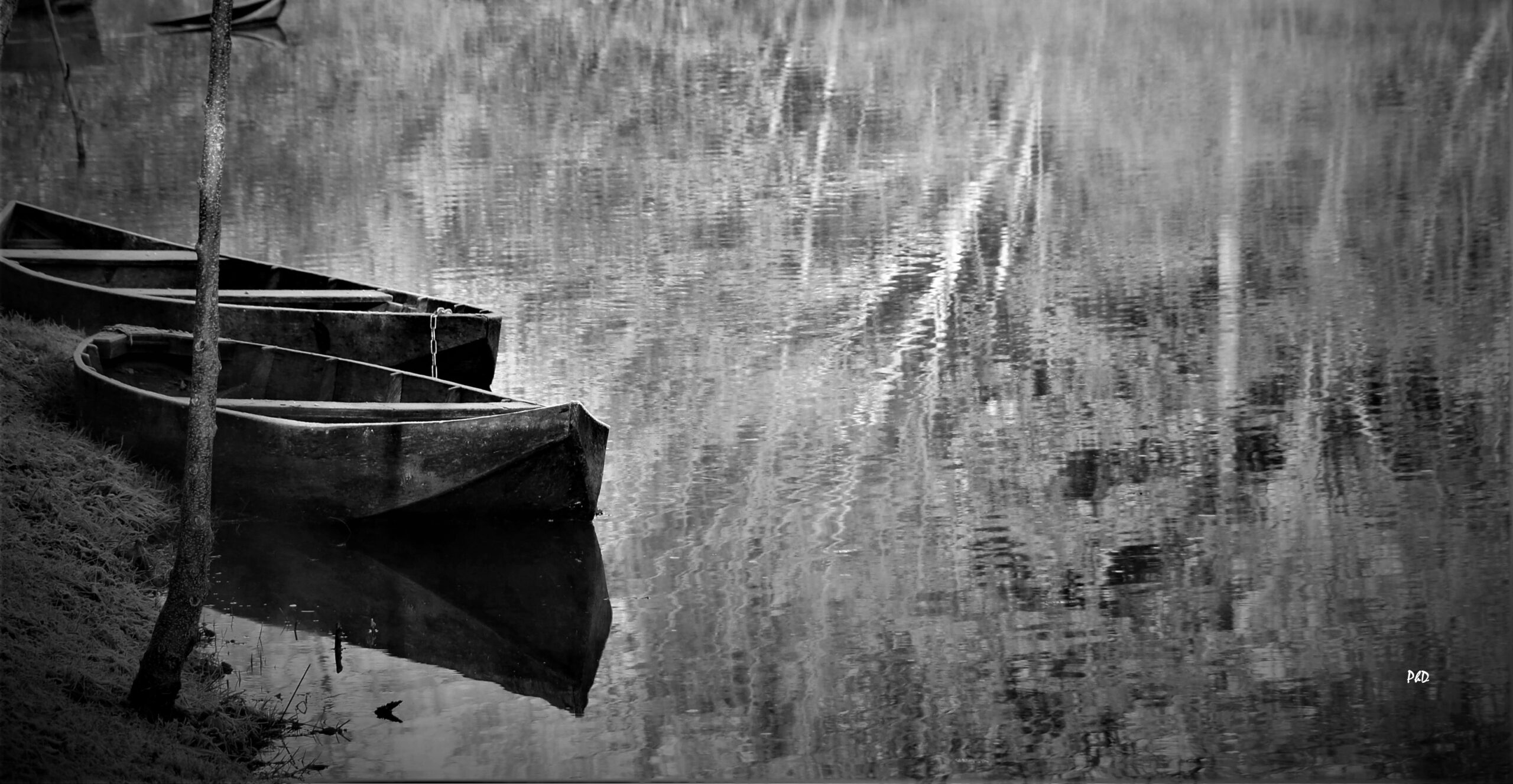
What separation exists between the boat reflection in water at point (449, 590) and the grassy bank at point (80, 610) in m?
0.54

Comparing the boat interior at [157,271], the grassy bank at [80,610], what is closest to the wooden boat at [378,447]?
the grassy bank at [80,610]

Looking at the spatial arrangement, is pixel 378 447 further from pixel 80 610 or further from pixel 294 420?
pixel 80 610

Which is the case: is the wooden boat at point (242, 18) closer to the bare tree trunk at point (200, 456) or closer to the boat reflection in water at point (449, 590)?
the boat reflection in water at point (449, 590)

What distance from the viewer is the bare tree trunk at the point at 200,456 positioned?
6078mm

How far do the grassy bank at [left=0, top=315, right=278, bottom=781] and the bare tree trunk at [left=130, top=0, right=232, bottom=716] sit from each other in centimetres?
17

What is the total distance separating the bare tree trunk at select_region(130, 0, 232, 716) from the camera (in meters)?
6.08

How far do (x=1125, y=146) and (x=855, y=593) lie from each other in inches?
588

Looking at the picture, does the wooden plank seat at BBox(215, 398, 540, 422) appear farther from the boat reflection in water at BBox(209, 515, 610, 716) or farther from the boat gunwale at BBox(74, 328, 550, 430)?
the boat reflection in water at BBox(209, 515, 610, 716)

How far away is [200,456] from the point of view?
20.5 ft

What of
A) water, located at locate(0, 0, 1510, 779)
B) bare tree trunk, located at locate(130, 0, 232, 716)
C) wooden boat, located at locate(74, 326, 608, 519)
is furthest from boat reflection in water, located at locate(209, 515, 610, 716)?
bare tree trunk, located at locate(130, 0, 232, 716)

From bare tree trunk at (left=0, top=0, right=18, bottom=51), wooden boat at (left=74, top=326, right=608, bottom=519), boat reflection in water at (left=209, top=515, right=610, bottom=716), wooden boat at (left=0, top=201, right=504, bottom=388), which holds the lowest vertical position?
boat reflection in water at (left=209, top=515, right=610, bottom=716)

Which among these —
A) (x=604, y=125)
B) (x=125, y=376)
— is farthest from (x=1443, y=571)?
(x=604, y=125)

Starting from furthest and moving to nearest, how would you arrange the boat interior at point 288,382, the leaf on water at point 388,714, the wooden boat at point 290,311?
the wooden boat at point 290,311
the boat interior at point 288,382
the leaf on water at point 388,714

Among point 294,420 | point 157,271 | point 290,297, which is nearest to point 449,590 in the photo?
point 294,420
